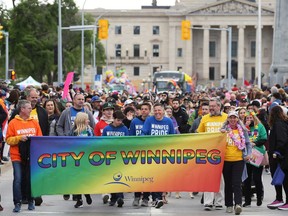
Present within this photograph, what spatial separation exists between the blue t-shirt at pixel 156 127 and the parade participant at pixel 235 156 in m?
1.05

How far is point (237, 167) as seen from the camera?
14766 mm

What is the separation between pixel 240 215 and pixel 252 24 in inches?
5303

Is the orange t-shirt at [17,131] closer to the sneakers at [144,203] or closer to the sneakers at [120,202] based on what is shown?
the sneakers at [120,202]

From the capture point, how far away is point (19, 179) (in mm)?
14906

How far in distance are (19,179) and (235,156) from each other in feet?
10.5

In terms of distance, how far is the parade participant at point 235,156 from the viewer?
1474cm

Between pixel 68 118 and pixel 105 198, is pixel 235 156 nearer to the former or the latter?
pixel 105 198

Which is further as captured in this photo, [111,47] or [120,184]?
[111,47]

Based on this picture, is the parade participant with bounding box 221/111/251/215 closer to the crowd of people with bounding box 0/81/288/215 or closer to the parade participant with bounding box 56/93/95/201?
the crowd of people with bounding box 0/81/288/215

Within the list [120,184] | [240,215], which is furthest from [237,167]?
[120,184]

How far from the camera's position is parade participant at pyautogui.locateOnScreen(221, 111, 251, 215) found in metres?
14.7

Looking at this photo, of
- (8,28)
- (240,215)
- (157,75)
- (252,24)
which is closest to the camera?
(240,215)

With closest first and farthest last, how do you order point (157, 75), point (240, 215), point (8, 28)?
point (240, 215)
point (8, 28)
point (157, 75)

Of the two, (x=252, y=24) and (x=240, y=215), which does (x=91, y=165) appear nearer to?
(x=240, y=215)
